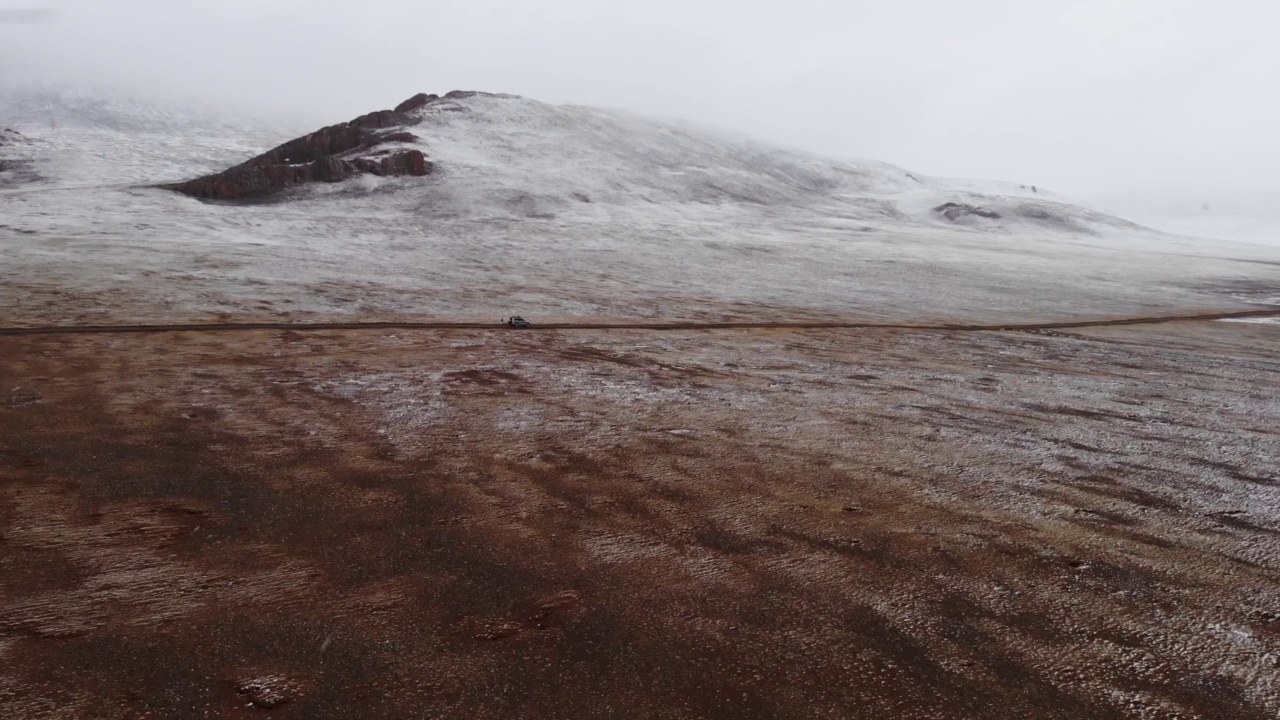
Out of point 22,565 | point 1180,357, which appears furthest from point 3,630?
point 1180,357

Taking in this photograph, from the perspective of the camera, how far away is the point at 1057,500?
10.5ft

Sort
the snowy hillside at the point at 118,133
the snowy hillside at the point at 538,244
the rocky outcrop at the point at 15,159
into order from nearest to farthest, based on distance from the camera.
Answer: the snowy hillside at the point at 538,244 → the rocky outcrop at the point at 15,159 → the snowy hillside at the point at 118,133

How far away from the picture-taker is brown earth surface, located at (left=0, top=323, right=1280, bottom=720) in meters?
1.95

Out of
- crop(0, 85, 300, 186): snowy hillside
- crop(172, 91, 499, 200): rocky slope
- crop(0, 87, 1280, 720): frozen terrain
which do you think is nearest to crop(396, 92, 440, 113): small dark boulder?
crop(172, 91, 499, 200): rocky slope

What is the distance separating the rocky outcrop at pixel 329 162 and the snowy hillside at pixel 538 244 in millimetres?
896

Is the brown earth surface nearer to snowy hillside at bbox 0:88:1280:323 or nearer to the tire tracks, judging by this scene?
the tire tracks

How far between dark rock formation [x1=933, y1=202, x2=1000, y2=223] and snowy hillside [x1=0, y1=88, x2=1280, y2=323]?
20 centimetres

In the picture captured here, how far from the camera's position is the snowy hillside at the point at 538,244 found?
946 centimetres

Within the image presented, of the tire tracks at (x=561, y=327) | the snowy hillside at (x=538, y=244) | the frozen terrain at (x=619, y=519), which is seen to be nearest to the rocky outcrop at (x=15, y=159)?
the snowy hillside at (x=538, y=244)

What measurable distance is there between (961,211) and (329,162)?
93.8 feet

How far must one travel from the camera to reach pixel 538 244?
17.2 m

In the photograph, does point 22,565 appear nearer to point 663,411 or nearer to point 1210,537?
point 663,411

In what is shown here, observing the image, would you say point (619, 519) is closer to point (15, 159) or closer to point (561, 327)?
point (561, 327)

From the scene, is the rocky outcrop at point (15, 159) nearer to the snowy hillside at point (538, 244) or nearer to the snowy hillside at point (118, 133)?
the snowy hillside at point (118, 133)
